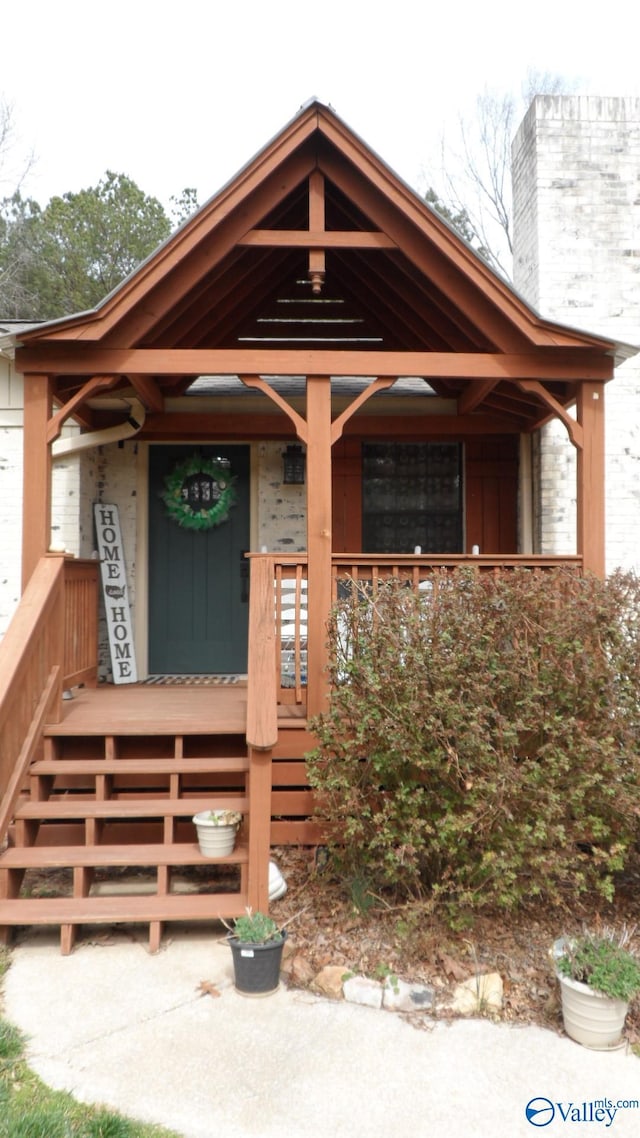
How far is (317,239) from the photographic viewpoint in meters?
5.18

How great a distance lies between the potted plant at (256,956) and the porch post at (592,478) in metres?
3.05

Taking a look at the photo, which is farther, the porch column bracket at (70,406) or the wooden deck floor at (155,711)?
the porch column bracket at (70,406)

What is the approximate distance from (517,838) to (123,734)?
2.33 m

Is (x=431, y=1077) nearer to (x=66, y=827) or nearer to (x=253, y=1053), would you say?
(x=253, y=1053)

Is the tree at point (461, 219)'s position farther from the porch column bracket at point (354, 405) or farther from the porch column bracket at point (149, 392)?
the porch column bracket at point (354, 405)

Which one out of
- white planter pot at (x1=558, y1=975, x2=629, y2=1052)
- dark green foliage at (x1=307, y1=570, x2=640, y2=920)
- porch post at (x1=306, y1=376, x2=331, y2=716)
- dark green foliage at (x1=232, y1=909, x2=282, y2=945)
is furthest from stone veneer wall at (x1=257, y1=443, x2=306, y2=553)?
white planter pot at (x1=558, y1=975, x2=629, y2=1052)

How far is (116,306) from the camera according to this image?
16.6ft

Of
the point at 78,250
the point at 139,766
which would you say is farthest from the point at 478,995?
the point at 78,250

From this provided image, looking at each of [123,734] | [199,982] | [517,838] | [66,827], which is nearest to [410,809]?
[517,838]

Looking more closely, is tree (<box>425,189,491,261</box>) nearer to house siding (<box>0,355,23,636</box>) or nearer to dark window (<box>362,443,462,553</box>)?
dark window (<box>362,443,462,553</box>)

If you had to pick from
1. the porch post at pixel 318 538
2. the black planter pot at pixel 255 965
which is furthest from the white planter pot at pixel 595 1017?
the porch post at pixel 318 538

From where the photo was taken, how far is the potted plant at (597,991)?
3.29 meters

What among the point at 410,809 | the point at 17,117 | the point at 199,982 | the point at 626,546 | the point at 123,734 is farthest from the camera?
the point at 17,117

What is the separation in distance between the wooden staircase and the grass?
1005 millimetres
